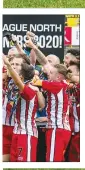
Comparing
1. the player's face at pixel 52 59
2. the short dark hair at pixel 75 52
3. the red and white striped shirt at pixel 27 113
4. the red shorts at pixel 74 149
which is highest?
the short dark hair at pixel 75 52

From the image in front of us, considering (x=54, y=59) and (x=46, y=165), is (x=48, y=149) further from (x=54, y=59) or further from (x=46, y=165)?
(x=54, y=59)

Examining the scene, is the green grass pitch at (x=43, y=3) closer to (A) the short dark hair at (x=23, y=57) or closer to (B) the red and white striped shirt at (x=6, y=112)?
(A) the short dark hair at (x=23, y=57)

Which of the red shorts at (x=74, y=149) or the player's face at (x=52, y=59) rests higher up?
the player's face at (x=52, y=59)

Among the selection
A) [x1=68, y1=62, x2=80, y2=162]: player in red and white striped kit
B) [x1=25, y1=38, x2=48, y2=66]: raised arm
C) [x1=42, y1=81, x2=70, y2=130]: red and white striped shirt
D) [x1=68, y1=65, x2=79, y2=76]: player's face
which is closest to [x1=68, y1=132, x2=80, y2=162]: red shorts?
[x1=68, y1=62, x2=80, y2=162]: player in red and white striped kit

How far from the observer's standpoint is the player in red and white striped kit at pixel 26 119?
2223mm

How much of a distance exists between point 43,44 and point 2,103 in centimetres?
37

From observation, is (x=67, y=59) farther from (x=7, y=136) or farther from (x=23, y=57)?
(x=7, y=136)

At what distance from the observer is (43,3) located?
88.4 inches

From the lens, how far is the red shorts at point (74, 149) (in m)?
2.24

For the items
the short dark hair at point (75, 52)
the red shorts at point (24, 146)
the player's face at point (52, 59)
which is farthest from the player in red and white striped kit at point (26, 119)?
the short dark hair at point (75, 52)

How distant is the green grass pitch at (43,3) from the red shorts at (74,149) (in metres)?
0.66

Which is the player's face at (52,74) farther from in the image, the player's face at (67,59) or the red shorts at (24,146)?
the red shorts at (24,146)

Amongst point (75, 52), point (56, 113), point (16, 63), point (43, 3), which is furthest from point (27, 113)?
point (43, 3)

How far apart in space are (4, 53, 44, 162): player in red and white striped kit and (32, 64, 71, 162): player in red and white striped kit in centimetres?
6
